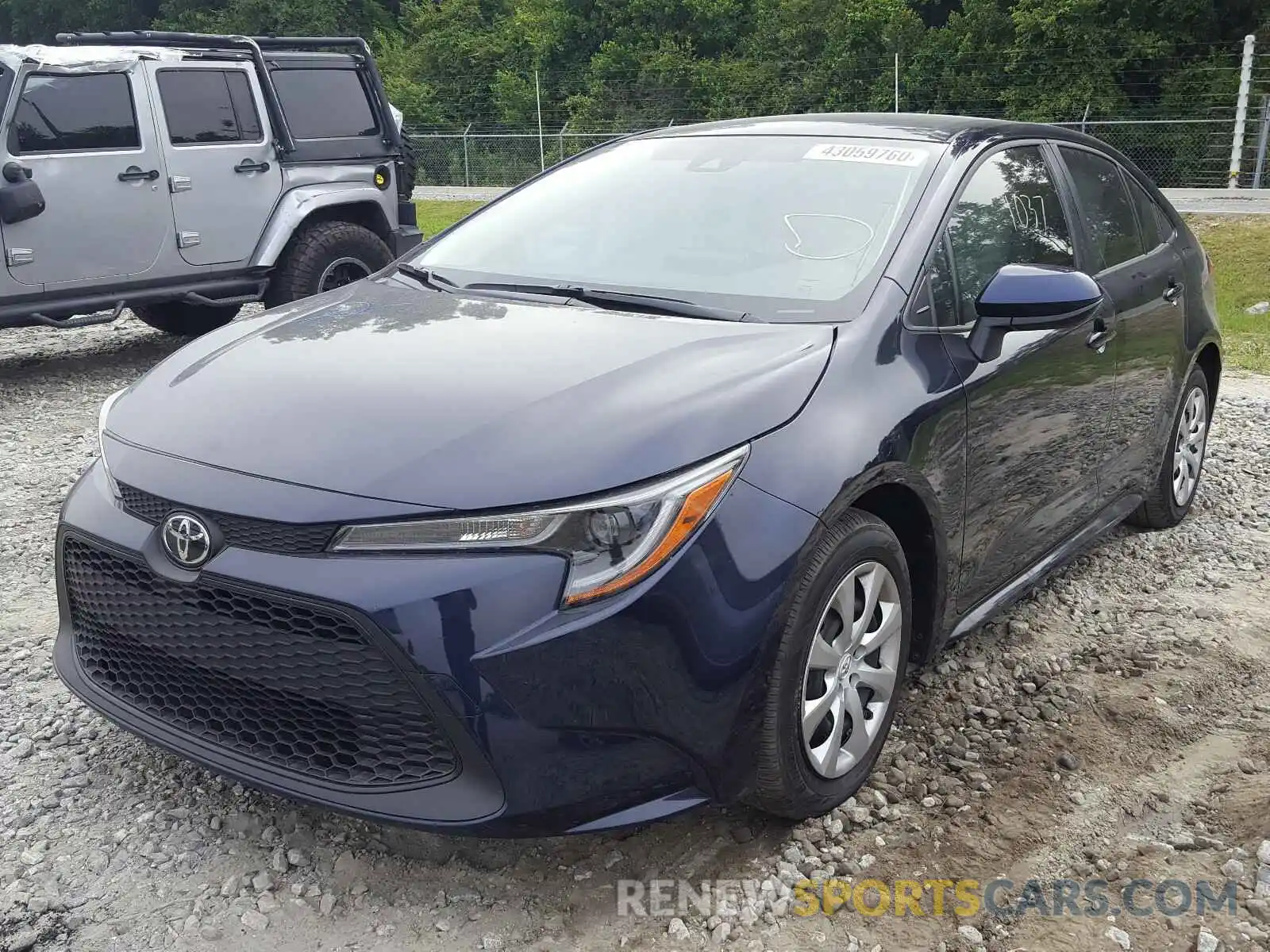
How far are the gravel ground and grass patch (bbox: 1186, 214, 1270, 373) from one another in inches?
227

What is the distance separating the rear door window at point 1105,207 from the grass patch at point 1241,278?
4.61 m

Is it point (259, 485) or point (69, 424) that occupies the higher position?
point (259, 485)

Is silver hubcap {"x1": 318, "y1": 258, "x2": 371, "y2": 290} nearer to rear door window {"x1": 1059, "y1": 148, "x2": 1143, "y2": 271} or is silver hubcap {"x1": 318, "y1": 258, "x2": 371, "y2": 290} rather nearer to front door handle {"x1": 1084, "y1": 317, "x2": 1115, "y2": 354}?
rear door window {"x1": 1059, "y1": 148, "x2": 1143, "y2": 271}

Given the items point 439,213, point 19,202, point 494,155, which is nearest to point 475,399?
point 19,202

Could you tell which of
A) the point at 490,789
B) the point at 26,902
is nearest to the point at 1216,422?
the point at 490,789

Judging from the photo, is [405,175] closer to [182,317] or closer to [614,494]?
[182,317]

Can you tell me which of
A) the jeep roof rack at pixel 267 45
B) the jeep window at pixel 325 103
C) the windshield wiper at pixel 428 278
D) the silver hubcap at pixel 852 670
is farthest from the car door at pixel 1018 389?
the jeep window at pixel 325 103

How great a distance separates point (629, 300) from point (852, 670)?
3.67 ft

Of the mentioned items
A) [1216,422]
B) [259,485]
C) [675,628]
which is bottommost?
[1216,422]

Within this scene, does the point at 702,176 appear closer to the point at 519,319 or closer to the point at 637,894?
the point at 519,319

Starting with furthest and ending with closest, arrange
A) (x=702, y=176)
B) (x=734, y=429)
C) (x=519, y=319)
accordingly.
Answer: (x=702, y=176)
(x=519, y=319)
(x=734, y=429)

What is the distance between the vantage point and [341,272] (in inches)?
340

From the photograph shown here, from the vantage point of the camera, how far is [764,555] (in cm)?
240

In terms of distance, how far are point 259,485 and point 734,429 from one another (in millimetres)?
967
